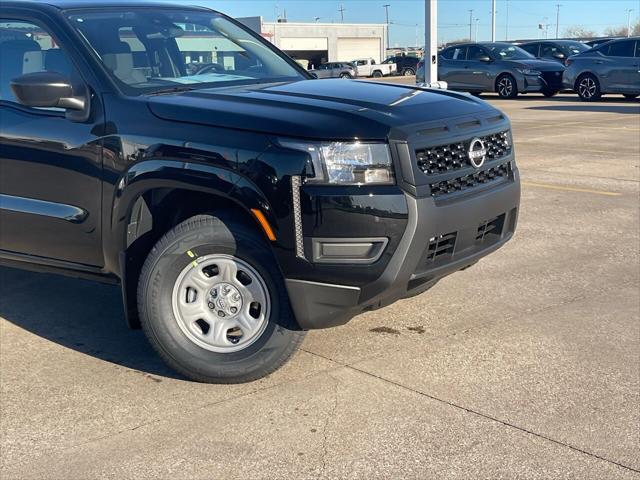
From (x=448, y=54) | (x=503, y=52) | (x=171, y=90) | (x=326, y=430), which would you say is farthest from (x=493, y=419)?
(x=448, y=54)

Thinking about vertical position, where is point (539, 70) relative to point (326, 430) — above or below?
above

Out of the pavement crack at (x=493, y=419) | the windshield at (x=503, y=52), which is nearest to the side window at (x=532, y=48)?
the windshield at (x=503, y=52)

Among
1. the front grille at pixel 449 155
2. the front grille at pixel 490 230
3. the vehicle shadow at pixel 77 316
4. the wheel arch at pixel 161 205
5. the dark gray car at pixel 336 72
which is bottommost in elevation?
the vehicle shadow at pixel 77 316

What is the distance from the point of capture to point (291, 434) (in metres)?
3.39

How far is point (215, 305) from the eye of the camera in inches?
150

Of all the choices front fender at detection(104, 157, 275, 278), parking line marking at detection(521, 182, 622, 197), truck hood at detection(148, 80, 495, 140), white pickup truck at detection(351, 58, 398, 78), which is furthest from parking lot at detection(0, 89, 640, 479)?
white pickup truck at detection(351, 58, 398, 78)

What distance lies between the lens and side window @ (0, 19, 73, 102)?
434cm

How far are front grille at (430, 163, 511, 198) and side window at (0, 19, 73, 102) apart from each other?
82.5 inches

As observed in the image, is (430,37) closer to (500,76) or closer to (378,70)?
(500,76)

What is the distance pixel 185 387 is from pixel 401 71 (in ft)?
184

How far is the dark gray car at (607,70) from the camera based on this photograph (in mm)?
19250

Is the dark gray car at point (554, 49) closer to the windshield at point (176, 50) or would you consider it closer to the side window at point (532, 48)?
the side window at point (532, 48)

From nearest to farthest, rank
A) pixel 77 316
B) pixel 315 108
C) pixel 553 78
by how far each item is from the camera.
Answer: pixel 315 108 → pixel 77 316 → pixel 553 78

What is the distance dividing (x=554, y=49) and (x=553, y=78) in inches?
174
